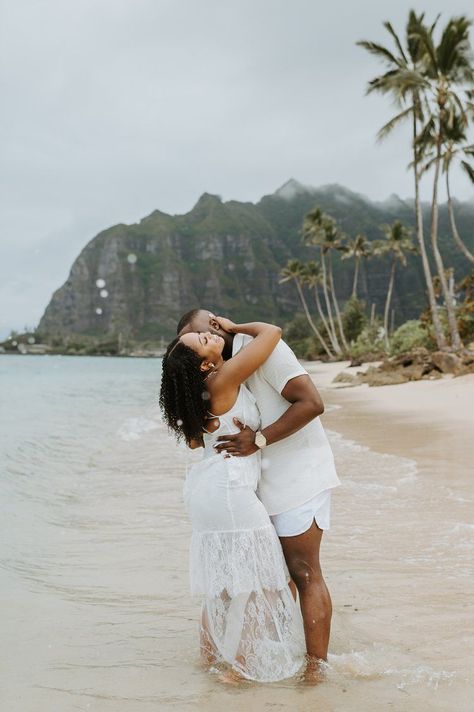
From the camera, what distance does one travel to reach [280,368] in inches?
106

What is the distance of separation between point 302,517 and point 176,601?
5.47 ft

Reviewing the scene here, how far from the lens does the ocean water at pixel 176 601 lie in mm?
2691

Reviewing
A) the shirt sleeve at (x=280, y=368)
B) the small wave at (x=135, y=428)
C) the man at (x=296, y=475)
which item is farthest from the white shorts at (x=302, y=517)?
the small wave at (x=135, y=428)

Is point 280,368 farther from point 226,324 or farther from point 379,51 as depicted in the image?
point 379,51

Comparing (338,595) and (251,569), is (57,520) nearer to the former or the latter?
(338,595)

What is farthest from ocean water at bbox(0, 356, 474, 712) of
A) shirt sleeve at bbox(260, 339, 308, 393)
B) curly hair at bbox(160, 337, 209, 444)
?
shirt sleeve at bbox(260, 339, 308, 393)

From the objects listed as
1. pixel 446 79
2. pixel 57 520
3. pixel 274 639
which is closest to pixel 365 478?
pixel 57 520

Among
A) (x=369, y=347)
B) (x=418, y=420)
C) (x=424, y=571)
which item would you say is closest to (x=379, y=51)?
(x=418, y=420)

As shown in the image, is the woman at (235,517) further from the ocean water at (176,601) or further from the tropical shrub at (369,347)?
the tropical shrub at (369,347)

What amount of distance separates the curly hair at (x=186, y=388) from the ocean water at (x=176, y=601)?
1.13 meters

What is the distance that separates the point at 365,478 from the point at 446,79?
23.6m

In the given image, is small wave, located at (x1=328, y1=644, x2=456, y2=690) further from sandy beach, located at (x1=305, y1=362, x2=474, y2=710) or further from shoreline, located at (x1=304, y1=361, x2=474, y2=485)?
shoreline, located at (x1=304, y1=361, x2=474, y2=485)

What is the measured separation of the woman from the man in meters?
0.05

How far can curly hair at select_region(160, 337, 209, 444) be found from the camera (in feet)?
8.84
